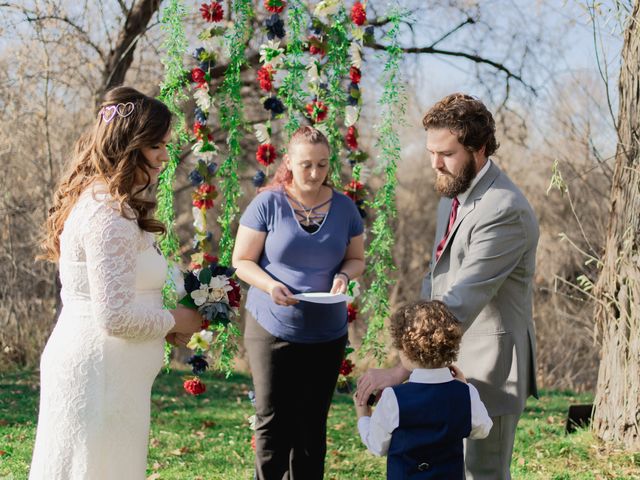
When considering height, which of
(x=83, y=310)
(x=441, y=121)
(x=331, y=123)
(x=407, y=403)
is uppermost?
(x=331, y=123)

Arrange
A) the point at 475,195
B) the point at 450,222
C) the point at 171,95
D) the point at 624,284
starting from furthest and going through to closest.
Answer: the point at 624,284 < the point at 171,95 < the point at 450,222 < the point at 475,195

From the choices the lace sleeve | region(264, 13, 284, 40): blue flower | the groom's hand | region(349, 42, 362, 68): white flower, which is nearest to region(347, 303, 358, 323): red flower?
region(349, 42, 362, 68): white flower

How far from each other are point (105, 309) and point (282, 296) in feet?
4.14

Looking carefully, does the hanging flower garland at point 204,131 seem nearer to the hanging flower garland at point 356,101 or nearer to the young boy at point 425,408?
the hanging flower garland at point 356,101

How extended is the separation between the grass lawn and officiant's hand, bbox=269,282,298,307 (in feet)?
1.54

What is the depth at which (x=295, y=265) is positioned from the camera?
3764 mm

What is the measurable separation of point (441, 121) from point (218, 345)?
2973 millimetres

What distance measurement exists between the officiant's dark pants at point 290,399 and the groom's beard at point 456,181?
1.16m

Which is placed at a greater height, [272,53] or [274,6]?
[274,6]

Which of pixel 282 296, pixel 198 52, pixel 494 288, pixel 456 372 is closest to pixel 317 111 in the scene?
pixel 198 52

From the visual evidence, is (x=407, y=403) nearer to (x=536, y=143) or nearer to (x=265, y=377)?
(x=265, y=377)

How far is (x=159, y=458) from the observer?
5359 mm

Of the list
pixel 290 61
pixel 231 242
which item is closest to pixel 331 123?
pixel 290 61

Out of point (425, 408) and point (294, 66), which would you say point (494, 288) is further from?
point (294, 66)
